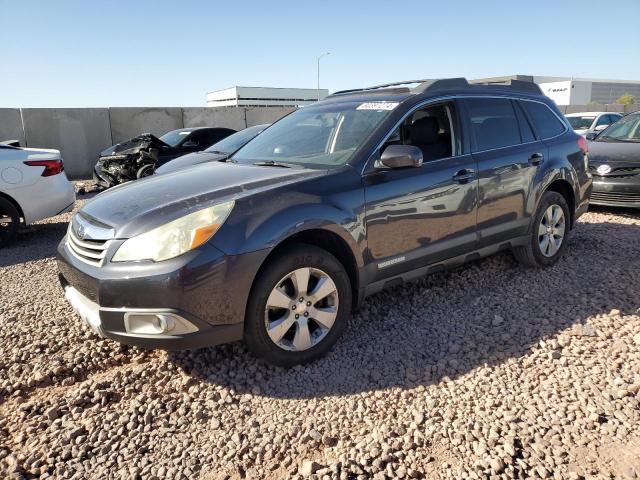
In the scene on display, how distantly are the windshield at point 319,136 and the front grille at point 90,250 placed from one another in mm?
1428

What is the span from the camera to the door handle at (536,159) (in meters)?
4.41

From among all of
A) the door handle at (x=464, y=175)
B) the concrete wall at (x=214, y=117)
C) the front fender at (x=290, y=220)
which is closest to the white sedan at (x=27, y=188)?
the front fender at (x=290, y=220)

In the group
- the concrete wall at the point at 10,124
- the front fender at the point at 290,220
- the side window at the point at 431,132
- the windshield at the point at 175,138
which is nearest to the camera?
the front fender at the point at 290,220

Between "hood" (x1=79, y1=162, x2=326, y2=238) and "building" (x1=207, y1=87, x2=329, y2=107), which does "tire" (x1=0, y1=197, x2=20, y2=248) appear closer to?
"hood" (x1=79, y1=162, x2=326, y2=238)

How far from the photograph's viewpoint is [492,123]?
426cm

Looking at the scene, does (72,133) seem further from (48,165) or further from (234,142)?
(48,165)

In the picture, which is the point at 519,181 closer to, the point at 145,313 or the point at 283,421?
the point at 283,421

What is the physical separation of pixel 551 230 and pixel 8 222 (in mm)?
6582

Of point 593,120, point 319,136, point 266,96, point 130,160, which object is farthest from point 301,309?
point 266,96

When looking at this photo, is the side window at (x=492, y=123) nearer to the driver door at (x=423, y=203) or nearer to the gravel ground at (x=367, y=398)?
the driver door at (x=423, y=203)

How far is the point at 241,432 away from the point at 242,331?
559mm

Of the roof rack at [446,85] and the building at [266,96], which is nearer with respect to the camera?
the roof rack at [446,85]

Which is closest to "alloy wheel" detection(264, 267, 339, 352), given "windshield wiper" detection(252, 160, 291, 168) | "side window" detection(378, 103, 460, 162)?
"windshield wiper" detection(252, 160, 291, 168)

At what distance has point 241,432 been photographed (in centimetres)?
255
